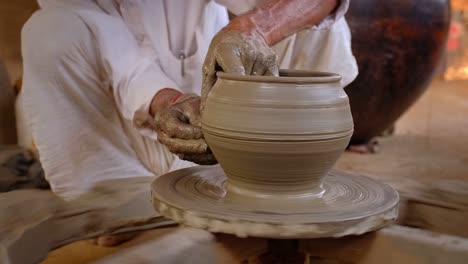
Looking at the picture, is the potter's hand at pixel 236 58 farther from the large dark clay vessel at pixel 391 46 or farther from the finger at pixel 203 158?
the large dark clay vessel at pixel 391 46

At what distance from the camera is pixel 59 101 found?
1.88 m

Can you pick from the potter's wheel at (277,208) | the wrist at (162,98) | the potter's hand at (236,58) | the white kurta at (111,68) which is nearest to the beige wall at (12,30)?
the white kurta at (111,68)

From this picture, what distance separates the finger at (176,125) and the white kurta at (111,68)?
13.6 inches

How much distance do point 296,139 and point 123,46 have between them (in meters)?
0.97

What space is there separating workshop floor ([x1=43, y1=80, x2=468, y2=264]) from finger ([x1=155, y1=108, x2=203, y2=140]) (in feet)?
1.14

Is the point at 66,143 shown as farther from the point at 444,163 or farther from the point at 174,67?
the point at 444,163

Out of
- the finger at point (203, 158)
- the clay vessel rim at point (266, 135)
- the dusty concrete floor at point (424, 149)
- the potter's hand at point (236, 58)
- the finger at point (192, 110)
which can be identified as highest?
the potter's hand at point (236, 58)

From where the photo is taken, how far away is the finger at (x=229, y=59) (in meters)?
1.24

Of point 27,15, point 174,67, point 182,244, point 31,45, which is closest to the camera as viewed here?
point 182,244

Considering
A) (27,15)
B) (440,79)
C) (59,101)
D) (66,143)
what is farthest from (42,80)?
(440,79)

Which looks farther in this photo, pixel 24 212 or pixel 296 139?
pixel 24 212

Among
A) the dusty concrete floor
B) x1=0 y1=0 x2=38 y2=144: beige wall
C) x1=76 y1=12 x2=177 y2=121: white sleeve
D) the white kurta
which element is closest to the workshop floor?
the dusty concrete floor

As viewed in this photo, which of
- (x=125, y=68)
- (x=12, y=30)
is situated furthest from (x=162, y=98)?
(x=12, y=30)

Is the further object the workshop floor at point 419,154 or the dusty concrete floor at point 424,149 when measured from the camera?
the dusty concrete floor at point 424,149
